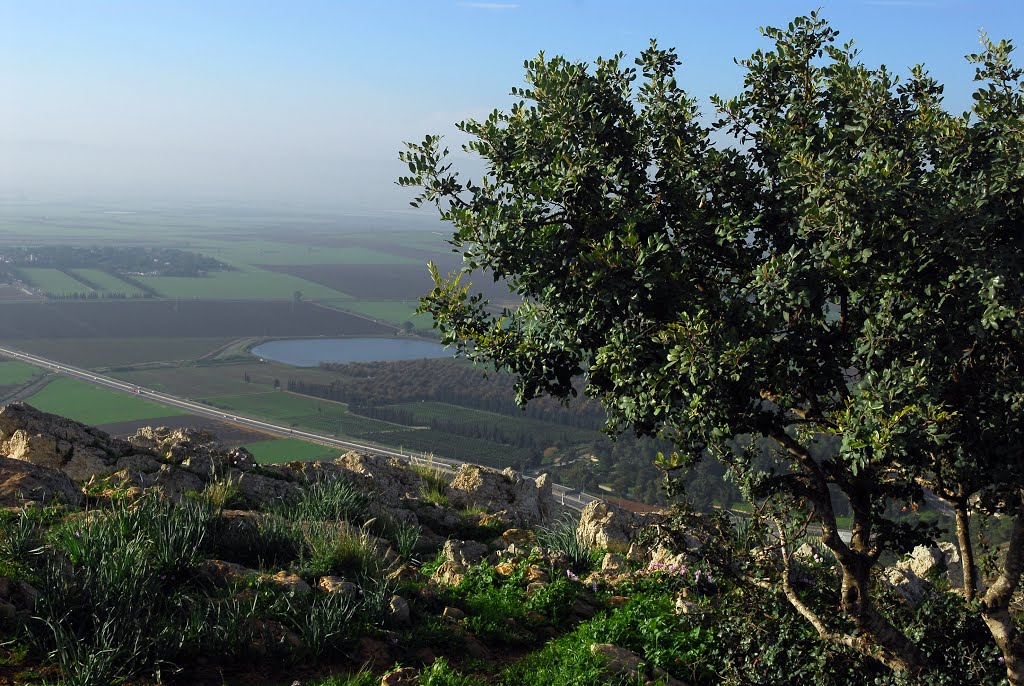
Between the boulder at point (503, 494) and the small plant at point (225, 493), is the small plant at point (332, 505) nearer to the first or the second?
the small plant at point (225, 493)

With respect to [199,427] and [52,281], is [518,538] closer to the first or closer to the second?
[199,427]

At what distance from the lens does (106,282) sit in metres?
176

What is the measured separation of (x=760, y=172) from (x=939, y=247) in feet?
6.51

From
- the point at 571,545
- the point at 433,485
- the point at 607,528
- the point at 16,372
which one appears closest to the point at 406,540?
the point at 571,545

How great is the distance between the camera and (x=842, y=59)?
285 inches

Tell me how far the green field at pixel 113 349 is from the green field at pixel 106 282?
37826mm

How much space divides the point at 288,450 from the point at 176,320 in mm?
87920

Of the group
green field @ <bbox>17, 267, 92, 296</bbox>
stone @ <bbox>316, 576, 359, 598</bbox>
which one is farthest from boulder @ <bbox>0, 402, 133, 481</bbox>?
green field @ <bbox>17, 267, 92, 296</bbox>

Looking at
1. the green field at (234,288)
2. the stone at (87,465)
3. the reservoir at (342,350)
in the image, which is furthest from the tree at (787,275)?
the green field at (234,288)

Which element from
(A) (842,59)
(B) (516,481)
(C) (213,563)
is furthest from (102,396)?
(A) (842,59)

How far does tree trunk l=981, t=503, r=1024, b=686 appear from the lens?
7.30m

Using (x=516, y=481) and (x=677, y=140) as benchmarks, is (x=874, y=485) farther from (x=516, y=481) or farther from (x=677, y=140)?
(x=516, y=481)

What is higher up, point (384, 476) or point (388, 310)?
point (384, 476)

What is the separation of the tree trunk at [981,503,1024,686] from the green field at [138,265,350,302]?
575 feet
